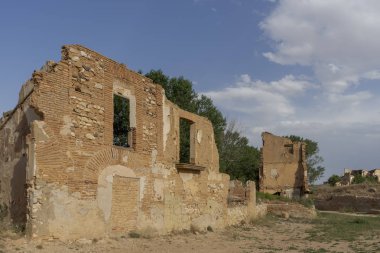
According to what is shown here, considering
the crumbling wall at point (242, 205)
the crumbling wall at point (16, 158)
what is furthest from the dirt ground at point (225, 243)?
the crumbling wall at point (16, 158)

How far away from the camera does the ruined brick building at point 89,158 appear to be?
10961 mm

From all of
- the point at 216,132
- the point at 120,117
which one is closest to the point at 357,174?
the point at 216,132

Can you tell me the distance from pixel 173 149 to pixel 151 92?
2.26m

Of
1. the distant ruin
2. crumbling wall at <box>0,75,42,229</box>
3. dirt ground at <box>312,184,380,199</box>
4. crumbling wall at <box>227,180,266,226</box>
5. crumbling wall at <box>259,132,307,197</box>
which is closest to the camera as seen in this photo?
crumbling wall at <box>0,75,42,229</box>

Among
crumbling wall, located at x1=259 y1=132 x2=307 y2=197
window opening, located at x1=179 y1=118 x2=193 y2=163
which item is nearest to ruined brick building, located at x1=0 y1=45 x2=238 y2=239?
window opening, located at x1=179 y1=118 x2=193 y2=163

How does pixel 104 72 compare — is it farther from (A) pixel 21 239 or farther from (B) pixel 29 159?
(A) pixel 21 239

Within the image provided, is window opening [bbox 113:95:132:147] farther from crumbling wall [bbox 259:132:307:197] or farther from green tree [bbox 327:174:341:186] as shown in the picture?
green tree [bbox 327:174:341:186]

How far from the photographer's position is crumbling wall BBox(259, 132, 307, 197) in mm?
38197

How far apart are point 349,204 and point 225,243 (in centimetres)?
2388

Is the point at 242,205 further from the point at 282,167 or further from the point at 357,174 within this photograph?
the point at 357,174

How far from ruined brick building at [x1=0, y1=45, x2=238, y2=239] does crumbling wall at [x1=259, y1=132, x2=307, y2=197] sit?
23127mm

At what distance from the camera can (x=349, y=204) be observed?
35531 millimetres

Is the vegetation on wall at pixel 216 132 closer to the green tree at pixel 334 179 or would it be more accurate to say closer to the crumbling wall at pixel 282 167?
the crumbling wall at pixel 282 167

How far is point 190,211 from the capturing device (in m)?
16.6
